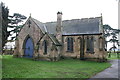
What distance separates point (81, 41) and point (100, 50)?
4498 millimetres

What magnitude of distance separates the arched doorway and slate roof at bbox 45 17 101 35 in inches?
220

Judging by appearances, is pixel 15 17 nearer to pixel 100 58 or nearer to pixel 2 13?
pixel 2 13

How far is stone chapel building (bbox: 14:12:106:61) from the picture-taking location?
2519 cm

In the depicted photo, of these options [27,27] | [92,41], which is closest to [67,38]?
[92,41]

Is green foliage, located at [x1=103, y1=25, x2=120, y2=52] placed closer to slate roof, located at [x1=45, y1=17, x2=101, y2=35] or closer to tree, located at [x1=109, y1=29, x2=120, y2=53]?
tree, located at [x1=109, y1=29, x2=120, y2=53]

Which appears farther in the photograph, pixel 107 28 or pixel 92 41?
pixel 107 28

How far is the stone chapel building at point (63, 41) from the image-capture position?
25.2 metres

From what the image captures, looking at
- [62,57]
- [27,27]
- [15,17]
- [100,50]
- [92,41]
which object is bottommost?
[62,57]

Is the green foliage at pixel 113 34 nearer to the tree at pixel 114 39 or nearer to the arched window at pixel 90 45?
the tree at pixel 114 39

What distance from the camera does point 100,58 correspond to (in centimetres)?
2455

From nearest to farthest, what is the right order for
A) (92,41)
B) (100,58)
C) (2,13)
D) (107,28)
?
(2,13), (100,58), (92,41), (107,28)

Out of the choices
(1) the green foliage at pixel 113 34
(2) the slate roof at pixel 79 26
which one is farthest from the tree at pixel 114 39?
(2) the slate roof at pixel 79 26

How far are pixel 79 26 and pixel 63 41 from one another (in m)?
5.34

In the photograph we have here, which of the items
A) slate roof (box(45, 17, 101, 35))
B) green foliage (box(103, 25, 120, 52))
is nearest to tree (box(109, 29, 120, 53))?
green foliage (box(103, 25, 120, 52))
